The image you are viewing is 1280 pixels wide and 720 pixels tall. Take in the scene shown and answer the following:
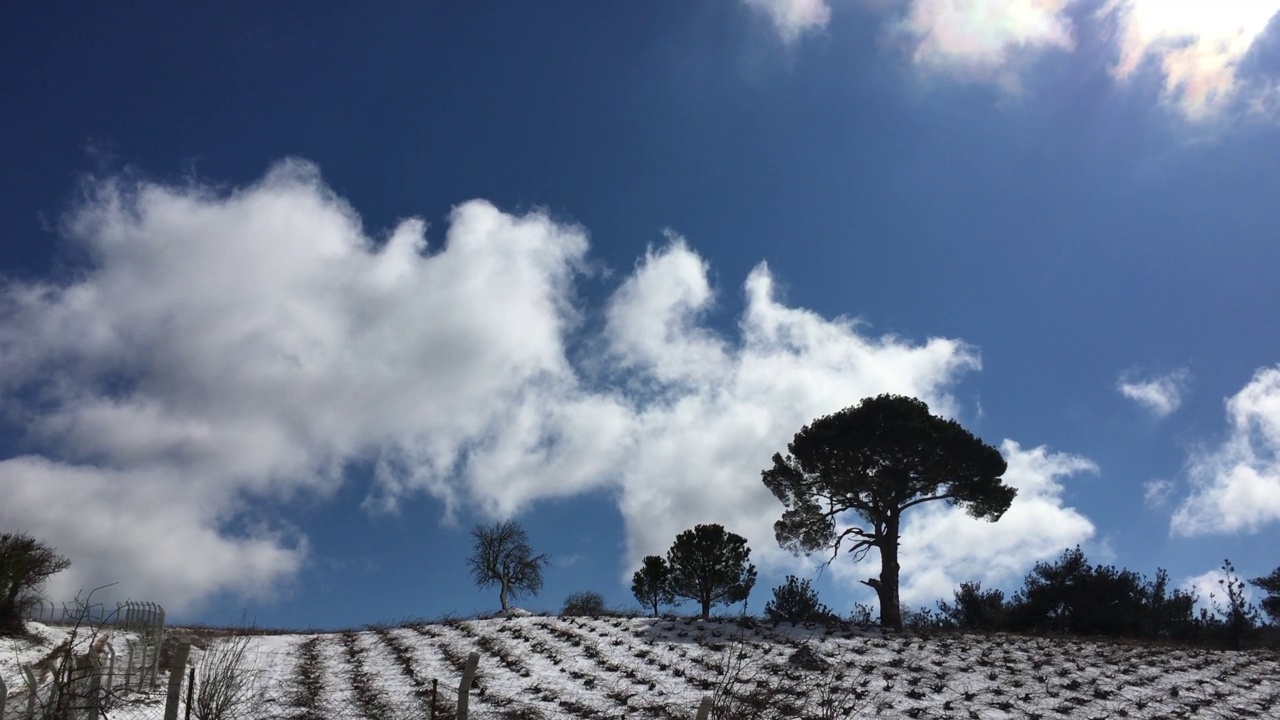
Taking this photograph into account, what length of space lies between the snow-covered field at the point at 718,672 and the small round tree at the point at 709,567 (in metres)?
14.8

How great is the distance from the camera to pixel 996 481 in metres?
29.0

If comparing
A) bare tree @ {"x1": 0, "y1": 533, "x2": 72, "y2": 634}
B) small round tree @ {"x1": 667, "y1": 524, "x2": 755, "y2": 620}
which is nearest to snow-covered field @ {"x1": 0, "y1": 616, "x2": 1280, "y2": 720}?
bare tree @ {"x1": 0, "y1": 533, "x2": 72, "y2": 634}

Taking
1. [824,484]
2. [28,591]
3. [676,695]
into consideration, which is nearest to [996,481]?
[824,484]

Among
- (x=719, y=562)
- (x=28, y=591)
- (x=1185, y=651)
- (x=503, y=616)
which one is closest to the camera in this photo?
(x=28, y=591)

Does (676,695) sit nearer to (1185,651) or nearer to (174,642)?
Result: (174,642)

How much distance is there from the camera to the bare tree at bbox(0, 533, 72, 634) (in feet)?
58.4

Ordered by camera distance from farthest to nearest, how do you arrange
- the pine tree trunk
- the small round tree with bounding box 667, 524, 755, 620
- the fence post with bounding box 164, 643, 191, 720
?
the small round tree with bounding box 667, 524, 755, 620
the pine tree trunk
the fence post with bounding box 164, 643, 191, 720

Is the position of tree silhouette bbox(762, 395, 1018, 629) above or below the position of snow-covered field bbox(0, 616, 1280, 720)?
above

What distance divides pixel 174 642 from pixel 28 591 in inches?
139

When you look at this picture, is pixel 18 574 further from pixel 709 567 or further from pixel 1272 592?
pixel 1272 592

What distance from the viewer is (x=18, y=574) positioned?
1841 cm

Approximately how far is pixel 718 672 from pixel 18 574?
54.6ft

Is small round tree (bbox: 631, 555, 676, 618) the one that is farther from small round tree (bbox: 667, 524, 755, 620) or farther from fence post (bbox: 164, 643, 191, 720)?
fence post (bbox: 164, 643, 191, 720)

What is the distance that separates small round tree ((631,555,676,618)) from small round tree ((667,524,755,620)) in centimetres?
70
